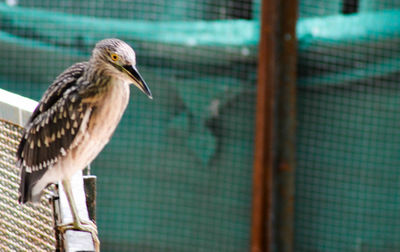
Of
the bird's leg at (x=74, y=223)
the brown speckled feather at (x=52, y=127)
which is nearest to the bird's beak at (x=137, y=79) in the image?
the brown speckled feather at (x=52, y=127)

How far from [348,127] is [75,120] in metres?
2.15

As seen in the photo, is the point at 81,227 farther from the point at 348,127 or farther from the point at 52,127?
the point at 348,127

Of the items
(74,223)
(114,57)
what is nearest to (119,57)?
(114,57)

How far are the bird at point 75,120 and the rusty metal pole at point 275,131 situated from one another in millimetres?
1637

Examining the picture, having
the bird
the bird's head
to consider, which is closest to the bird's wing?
the bird

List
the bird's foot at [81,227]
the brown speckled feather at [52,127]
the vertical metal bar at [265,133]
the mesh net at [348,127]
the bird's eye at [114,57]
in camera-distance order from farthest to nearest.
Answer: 1. the mesh net at [348,127]
2. the vertical metal bar at [265,133]
3. the brown speckled feather at [52,127]
4. the bird's eye at [114,57]
5. the bird's foot at [81,227]

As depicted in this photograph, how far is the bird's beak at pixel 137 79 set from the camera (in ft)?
7.69

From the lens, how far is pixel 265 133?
4195 mm

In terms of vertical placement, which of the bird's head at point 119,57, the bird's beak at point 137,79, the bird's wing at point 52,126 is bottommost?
the bird's wing at point 52,126

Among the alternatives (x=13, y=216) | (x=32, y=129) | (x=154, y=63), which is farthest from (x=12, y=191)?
(x=154, y=63)

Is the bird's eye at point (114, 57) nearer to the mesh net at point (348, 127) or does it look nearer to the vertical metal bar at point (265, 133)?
the vertical metal bar at point (265, 133)

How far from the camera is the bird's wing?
2.55 metres

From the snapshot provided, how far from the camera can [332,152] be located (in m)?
4.36

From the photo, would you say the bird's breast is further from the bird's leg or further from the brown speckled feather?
the bird's leg
